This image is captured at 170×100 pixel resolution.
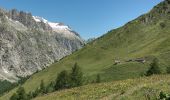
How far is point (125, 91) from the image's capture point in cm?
3091

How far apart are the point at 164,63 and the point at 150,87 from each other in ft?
549

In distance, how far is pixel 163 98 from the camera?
18.2m

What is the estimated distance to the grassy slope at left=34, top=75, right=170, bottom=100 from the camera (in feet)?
89.1

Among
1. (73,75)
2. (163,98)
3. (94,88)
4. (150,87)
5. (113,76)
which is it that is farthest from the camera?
(113,76)

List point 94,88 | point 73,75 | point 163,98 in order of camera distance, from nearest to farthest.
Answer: point 163,98, point 94,88, point 73,75

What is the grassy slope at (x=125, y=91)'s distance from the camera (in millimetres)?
27156

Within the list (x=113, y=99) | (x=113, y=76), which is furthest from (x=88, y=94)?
(x=113, y=76)

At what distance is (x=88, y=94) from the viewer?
Answer: 4000cm

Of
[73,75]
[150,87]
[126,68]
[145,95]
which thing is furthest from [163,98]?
[126,68]

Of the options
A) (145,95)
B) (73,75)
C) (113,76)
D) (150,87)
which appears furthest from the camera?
(113,76)

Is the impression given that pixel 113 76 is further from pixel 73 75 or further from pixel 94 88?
pixel 94 88

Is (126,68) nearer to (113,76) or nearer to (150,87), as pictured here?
(113,76)

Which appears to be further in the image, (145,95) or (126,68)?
(126,68)

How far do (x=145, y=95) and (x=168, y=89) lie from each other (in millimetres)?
1713
